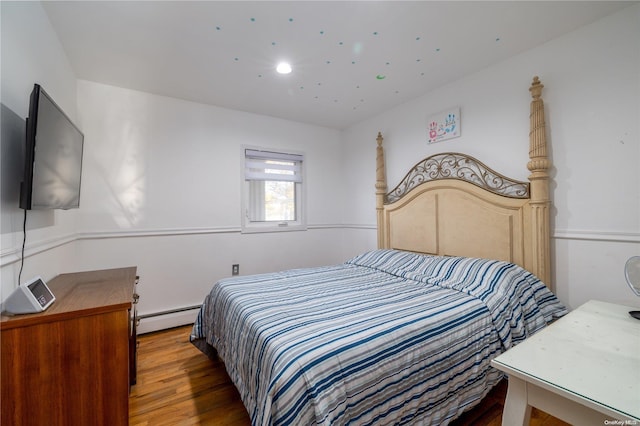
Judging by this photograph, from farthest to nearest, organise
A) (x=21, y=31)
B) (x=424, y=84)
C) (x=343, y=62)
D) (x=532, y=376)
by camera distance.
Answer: (x=424, y=84) < (x=343, y=62) < (x=21, y=31) < (x=532, y=376)

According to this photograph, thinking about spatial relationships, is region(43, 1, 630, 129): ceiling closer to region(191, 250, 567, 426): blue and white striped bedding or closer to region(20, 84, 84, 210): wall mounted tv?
region(20, 84, 84, 210): wall mounted tv

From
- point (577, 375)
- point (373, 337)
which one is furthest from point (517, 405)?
point (373, 337)

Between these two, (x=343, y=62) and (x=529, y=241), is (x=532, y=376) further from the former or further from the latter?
(x=343, y=62)

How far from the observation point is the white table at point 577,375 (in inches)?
27.4

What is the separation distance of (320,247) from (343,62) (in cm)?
240

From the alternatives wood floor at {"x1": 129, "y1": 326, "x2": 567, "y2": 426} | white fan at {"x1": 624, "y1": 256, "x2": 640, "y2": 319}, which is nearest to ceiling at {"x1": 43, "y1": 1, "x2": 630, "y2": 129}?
white fan at {"x1": 624, "y1": 256, "x2": 640, "y2": 319}

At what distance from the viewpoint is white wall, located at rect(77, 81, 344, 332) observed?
2504 mm

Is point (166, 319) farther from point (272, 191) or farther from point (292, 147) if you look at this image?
point (292, 147)

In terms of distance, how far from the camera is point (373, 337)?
1.19 metres

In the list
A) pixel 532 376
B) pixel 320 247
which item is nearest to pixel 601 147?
pixel 532 376

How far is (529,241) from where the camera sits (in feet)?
6.47

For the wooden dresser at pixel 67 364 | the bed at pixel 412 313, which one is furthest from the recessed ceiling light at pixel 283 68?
the wooden dresser at pixel 67 364

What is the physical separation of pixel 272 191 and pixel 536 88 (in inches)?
113

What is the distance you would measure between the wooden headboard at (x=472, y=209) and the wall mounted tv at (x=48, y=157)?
2753 millimetres
